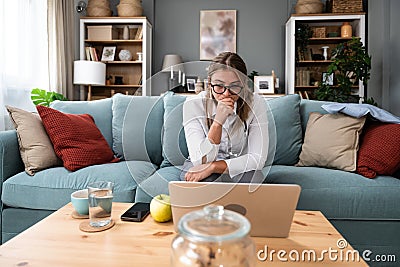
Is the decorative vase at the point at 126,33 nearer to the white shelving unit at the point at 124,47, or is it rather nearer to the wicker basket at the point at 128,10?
the white shelving unit at the point at 124,47

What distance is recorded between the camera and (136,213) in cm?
123

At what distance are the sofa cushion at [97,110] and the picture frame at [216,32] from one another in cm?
254

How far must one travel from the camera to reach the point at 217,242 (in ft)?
1.52

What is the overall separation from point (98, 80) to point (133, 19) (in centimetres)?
103

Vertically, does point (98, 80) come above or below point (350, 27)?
below

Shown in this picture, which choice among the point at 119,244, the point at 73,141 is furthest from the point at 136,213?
the point at 73,141

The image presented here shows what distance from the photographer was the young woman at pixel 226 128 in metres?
1.08

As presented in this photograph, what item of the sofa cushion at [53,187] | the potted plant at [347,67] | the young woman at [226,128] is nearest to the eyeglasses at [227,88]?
the young woman at [226,128]

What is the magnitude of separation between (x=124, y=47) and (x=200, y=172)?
387 centimetres

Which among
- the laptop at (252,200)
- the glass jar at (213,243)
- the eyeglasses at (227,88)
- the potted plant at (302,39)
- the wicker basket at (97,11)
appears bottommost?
the laptop at (252,200)

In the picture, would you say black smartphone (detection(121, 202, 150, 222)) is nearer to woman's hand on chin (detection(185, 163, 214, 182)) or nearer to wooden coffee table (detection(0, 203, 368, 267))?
wooden coffee table (detection(0, 203, 368, 267))

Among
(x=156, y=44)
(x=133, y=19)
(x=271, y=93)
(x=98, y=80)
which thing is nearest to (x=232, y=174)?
(x=98, y=80)

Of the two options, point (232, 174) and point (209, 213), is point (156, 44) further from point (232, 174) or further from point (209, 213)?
point (209, 213)

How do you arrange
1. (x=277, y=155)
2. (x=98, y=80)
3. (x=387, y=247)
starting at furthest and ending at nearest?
1. (x=98, y=80)
2. (x=277, y=155)
3. (x=387, y=247)
